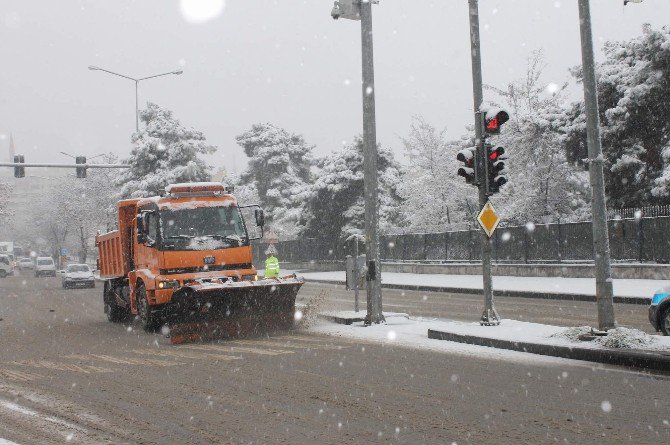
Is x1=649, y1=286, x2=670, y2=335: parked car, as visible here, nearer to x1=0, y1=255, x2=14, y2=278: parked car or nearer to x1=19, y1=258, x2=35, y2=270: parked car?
x1=0, y1=255, x2=14, y2=278: parked car

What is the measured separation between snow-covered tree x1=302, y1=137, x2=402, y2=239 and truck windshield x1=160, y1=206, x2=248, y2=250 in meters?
35.2

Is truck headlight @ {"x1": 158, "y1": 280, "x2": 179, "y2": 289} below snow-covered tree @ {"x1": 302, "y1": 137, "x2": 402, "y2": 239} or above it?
below

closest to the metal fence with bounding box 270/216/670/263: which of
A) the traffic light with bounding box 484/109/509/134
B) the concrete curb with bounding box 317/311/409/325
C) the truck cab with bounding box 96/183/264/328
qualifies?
the concrete curb with bounding box 317/311/409/325

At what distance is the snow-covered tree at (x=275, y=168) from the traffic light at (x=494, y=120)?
58.6 metres

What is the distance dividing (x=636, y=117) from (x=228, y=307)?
2454cm

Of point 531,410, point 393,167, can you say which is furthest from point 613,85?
point 531,410

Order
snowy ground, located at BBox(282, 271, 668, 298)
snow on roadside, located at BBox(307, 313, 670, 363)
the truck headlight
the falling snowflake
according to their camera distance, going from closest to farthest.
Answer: the falling snowflake < snow on roadside, located at BBox(307, 313, 670, 363) < the truck headlight < snowy ground, located at BBox(282, 271, 668, 298)

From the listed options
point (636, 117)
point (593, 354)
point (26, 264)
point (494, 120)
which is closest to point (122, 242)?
point (494, 120)

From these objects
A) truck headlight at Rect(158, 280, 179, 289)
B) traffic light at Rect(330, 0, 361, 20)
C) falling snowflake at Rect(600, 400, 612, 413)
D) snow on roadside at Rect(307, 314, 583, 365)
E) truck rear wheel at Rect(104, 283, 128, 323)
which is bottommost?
falling snowflake at Rect(600, 400, 612, 413)

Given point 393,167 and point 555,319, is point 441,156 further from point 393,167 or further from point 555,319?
point 555,319

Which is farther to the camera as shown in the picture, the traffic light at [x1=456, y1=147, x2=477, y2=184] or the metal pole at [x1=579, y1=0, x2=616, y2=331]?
the traffic light at [x1=456, y1=147, x2=477, y2=184]

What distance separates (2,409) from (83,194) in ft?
273

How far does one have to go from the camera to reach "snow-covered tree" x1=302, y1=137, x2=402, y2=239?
5300 cm

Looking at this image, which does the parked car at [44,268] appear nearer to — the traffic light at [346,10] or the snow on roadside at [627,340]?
the traffic light at [346,10]
